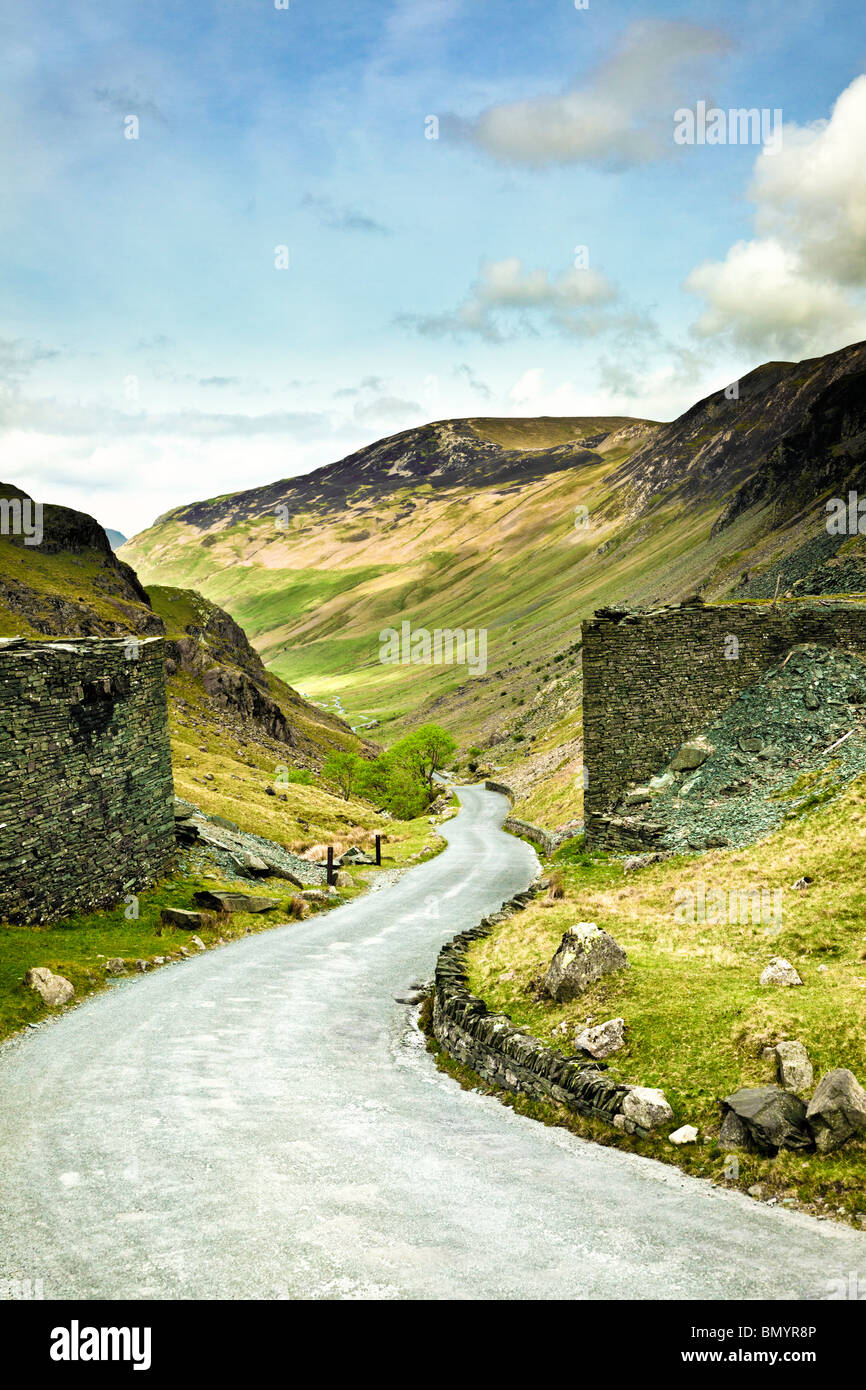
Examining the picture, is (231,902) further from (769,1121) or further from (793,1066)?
(769,1121)

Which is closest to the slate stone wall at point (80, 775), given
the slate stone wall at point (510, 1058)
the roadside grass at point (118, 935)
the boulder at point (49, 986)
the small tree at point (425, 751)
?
the roadside grass at point (118, 935)

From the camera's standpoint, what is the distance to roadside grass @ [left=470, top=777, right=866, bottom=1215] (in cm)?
1323

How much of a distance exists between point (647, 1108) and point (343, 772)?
96976mm

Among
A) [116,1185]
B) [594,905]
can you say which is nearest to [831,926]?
[594,905]

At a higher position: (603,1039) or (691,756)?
(691,756)

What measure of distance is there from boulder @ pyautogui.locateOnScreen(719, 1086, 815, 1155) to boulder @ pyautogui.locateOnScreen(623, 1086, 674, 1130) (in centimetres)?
107

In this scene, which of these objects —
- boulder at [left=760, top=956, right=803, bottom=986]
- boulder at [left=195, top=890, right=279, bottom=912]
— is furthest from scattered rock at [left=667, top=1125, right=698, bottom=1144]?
boulder at [left=195, top=890, right=279, bottom=912]

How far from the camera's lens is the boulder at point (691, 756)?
35.7 m

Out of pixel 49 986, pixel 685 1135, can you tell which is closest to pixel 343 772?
pixel 49 986

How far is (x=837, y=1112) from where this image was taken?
39.4ft

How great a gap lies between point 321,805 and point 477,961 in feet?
169

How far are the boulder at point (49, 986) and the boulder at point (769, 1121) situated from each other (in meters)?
17.1

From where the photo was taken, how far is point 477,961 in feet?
78.2

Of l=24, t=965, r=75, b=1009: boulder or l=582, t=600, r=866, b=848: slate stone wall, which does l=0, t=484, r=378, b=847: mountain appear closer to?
l=582, t=600, r=866, b=848: slate stone wall
